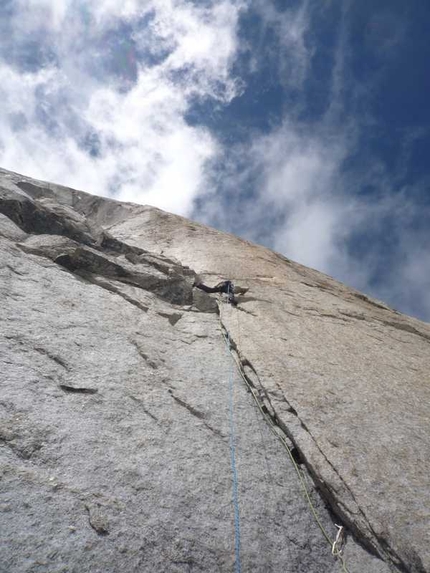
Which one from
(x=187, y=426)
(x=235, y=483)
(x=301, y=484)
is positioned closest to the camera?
(x=235, y=483)

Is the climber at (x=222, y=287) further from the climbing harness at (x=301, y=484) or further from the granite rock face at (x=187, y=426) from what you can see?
the climbing harness at (x=301, y=484)

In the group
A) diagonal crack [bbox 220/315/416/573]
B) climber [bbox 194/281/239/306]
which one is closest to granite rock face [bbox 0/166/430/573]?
diagonal crack [bbox 220/315/416/573]

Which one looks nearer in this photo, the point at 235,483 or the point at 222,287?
the point at 235,483

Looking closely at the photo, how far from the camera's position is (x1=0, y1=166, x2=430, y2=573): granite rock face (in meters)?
3.65

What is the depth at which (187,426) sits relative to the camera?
501cm

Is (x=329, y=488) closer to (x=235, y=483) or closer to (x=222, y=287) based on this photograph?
(x=235, y=483)

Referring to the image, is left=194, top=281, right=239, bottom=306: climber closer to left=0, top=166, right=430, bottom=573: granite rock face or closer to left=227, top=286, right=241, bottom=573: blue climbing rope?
left=0, top=166, right=430, bottom=573: granite rock face

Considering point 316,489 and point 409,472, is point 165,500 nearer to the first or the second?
point 316,489

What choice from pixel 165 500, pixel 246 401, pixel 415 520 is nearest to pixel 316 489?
pixel 415 520

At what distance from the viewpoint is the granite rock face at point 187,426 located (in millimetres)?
3646

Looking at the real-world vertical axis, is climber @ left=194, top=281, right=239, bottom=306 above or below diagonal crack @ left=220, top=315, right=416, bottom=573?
above

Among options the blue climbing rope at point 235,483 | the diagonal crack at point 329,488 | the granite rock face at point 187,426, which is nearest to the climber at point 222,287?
the granite rock face at point 187,426

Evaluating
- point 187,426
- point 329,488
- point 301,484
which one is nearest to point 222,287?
point 187,426

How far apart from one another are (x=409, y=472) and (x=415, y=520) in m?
0.67
